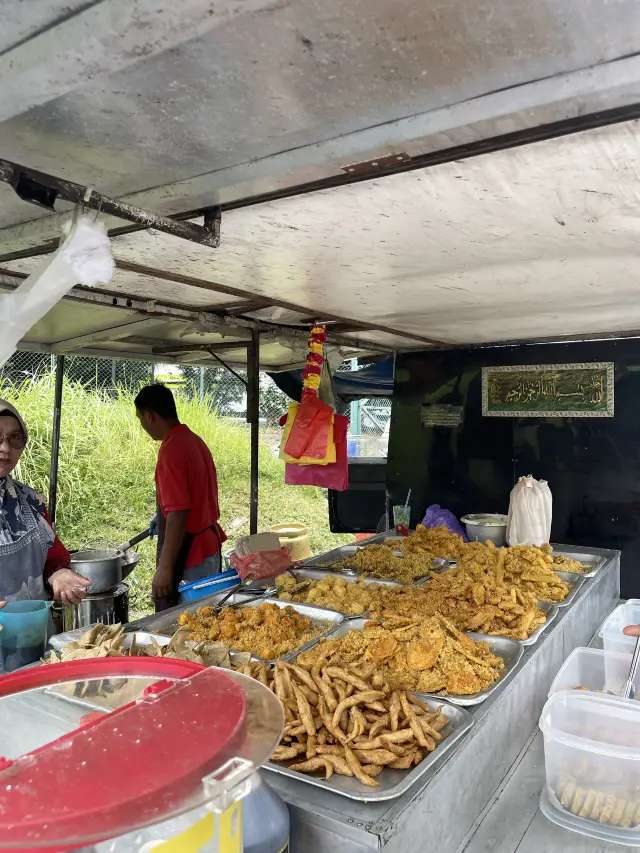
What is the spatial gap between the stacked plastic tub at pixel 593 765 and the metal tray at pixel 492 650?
200 millimetres

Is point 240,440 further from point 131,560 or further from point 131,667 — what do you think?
point 131,667

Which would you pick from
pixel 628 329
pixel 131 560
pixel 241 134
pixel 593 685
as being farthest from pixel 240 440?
pixel 241 134

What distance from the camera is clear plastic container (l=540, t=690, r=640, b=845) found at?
172cm

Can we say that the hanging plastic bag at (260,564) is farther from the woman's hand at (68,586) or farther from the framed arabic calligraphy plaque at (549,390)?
the framed arabic calligraphy plaque at (549,390)

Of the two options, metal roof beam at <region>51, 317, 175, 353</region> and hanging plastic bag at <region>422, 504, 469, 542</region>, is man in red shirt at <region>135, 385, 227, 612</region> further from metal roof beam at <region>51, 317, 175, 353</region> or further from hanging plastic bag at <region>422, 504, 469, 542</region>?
hanging plastic bag at <region>422, 504, 469, 542</region>

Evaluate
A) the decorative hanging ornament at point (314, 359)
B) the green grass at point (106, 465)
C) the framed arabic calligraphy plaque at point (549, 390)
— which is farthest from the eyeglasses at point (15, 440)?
the green grass at point (106, 465)

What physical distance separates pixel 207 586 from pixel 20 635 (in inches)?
54.4

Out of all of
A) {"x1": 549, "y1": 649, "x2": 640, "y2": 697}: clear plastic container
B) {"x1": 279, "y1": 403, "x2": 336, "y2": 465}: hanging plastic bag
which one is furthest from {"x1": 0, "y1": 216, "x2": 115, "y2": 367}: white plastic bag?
{"x1": 279, "y1": 403, "x2": 336, "y2": 465}: hanging plastic bag

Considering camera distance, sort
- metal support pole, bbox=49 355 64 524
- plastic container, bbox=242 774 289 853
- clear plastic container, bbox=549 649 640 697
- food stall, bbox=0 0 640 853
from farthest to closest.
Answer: metal support pole, bbox=49 355 64 524
clear plastic container, bbox=549 649 640 697
plastic container, bbox=242 774 289 853
food stall, bbox=0 0 640 853

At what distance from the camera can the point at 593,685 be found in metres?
2.48

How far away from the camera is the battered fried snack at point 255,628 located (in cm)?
240

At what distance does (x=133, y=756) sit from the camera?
0.75m

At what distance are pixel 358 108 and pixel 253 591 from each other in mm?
2612

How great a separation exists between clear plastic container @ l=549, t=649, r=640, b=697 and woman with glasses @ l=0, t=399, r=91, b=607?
2277mm
